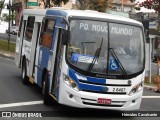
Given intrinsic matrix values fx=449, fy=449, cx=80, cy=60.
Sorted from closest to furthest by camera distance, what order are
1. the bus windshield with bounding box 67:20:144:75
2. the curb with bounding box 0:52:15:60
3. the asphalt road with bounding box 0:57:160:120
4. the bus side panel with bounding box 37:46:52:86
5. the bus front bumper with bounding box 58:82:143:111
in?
1. the bus front bumper with bounding box 58:82:143:111
2. the bus windshield with bounding box 67:20:144:75
3. the asphalt road with bounding box 0:57:160:120
4. the bus side panel with bounding box 37:46:52:86
5. the curb with bounding box 0:52:15:60

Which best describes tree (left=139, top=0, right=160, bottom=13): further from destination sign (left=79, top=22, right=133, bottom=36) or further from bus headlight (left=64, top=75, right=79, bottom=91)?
bus headlight (left=64, top=75, right=79, bottom=91)

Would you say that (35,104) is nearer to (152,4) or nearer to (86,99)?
(86,99)

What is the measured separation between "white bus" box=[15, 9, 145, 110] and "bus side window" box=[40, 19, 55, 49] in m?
0.60

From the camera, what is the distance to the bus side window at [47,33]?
1224 cm

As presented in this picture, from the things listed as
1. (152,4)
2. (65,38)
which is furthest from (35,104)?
(152,4)

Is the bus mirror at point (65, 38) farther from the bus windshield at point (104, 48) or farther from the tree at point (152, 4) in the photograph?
the tree at point (152, 4)

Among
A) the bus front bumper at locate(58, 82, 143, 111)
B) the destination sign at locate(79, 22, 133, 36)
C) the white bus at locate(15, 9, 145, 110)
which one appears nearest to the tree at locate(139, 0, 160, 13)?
the white bus at locate(15, 9, 145, 110)

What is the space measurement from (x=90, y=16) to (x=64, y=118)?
2535 mm

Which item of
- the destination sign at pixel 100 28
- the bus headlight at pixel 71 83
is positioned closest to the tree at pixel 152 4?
the destination sign at pixel 100 28

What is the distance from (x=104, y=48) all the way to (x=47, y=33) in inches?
105

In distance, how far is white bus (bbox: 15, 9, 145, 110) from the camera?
404 inches

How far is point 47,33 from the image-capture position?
12758mm

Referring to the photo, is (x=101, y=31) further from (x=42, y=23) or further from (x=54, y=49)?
(x=42, y=23)

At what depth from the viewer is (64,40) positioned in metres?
10.5
